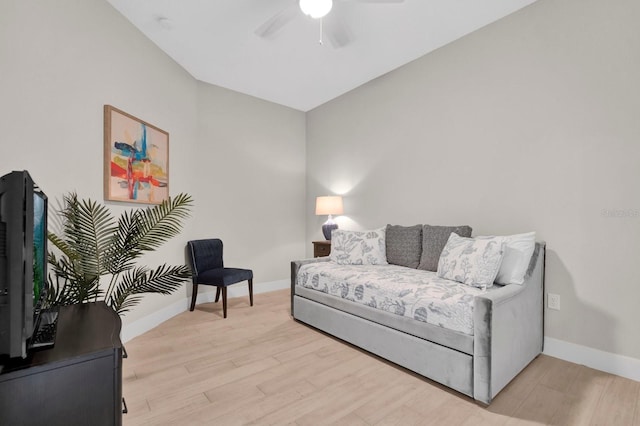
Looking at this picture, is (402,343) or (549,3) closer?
(402,343)

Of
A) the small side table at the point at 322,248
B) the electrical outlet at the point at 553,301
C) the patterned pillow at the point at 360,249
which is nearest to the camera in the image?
the electrical outlet at the point at 553,301

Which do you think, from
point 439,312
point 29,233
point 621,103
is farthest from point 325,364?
point 621,103

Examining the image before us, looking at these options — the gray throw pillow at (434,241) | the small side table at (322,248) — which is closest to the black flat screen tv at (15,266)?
the gray throw pillow at (434,241)

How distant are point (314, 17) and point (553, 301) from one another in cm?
277

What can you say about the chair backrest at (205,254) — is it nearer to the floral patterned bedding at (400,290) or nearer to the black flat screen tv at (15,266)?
the floral patterned bedding at (400,290)

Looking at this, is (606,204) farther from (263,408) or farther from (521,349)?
(263,408)

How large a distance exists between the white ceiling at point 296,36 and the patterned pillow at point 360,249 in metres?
1.89

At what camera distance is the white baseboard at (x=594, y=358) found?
2.02 meters

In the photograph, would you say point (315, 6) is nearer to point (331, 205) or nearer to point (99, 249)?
point (99, 249)

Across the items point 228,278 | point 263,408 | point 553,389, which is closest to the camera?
point 263,408

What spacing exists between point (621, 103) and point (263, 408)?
300cm

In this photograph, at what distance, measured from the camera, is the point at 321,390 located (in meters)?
1.92

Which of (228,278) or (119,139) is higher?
(119,139)

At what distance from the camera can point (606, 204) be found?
84.6 inches
